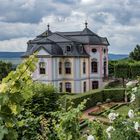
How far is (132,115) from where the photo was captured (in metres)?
5.66

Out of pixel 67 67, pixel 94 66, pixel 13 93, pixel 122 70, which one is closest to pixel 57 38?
pixel 67 67

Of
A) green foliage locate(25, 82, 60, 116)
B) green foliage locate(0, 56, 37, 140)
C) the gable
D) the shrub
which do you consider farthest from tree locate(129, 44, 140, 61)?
green foliage locate(0, 56, 37, 140)

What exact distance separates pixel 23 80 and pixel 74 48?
3697 cm

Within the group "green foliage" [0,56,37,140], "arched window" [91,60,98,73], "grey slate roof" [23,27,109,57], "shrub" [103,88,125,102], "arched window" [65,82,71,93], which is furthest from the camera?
"arched window" [91,60,98,73]

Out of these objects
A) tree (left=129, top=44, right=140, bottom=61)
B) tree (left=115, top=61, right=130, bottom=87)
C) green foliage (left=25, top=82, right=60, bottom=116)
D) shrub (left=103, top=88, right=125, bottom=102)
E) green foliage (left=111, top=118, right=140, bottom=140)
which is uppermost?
tree (left=129, top=44, right=140, bottom=61)

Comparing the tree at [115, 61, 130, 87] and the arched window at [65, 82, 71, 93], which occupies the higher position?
the tree at [115, 61, 130, 87]

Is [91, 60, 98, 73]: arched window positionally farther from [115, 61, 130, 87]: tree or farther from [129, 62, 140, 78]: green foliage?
[129, 62, 140, 78]: green foliage

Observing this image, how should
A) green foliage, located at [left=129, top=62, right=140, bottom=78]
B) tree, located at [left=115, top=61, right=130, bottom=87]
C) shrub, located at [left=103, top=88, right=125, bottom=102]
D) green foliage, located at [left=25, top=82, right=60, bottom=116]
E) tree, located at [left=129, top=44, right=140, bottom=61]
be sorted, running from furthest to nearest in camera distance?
1. tree, located at [left=129, top=44, right=140, bottom=61]
2. green foliage, located at [left=129, top=62, right=140, bottom=78]
3. tree, located at [left=115, top=61, right=130, bottom=87]
4. shrub, located at [left=103, top=88, right=125, bottom=102]
5. green foliage, located at [left=25, top=82, right=60, bottom=116]

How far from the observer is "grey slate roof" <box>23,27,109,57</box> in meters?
38.1

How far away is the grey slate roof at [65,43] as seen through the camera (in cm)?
3813

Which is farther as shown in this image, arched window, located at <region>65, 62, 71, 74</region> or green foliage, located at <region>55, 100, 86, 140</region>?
arched window, located at <region>65, 62, 71, 74</region>

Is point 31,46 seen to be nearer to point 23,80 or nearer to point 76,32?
point 76,32

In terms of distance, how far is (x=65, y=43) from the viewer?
39.4 metres

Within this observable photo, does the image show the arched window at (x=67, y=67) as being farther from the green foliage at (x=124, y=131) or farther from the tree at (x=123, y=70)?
the green foliage at (x=124, y=131)
